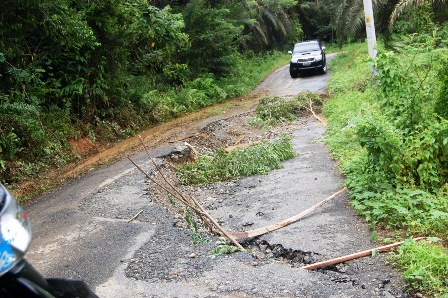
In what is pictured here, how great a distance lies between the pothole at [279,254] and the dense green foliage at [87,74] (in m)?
5.75

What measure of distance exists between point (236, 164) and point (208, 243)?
4798 millimetres

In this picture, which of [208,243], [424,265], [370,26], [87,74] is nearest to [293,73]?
[370,26]

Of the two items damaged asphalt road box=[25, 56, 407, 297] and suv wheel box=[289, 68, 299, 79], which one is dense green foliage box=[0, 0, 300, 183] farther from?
suv wheel box=[289, 68, 299, 79]

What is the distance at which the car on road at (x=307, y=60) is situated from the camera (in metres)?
25.1

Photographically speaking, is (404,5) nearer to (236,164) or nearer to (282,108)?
(282,108)

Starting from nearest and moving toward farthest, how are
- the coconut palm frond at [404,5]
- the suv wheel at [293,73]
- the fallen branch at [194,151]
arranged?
1. the fallen branch at [194,151]
2. the coconut palm frond at [404,5]
3. the suv wheel at [293,73]

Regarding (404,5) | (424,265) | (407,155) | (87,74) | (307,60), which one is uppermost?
(404,5)

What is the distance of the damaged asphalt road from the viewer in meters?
4.79

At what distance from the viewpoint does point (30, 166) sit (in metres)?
10.2

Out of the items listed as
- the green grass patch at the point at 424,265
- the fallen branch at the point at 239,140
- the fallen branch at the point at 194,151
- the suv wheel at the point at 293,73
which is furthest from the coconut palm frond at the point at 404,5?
the green grass patch at the point at 424,265

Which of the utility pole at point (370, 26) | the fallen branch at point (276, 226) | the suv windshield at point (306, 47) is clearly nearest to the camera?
the fallen branch at point (276, 226)

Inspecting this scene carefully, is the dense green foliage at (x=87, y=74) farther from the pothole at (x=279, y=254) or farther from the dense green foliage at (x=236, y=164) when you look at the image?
the pothole at (x=279, y=254)

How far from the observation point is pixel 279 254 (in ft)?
19.7

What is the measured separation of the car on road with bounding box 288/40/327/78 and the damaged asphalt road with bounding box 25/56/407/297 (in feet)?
52.5
